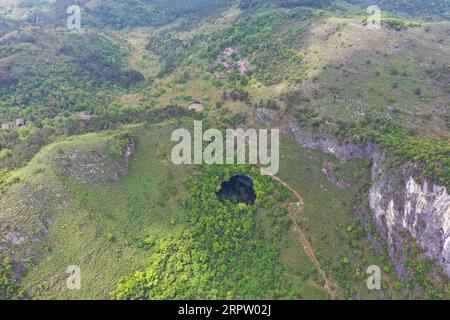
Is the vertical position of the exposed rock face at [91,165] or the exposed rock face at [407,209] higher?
the exposed rock face at [91,165]

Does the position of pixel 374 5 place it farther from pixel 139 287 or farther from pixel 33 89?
pixel 139 287

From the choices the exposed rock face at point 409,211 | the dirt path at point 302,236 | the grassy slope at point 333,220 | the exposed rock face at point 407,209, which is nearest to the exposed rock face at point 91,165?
the dirt path at point 302,236

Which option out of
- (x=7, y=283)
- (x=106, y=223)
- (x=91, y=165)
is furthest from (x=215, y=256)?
(x=7, y=283)

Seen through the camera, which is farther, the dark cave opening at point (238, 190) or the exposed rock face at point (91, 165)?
the dark cave opening at point (238, 190)

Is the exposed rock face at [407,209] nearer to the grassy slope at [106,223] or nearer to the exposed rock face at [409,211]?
the exposed rock face at [409,211]

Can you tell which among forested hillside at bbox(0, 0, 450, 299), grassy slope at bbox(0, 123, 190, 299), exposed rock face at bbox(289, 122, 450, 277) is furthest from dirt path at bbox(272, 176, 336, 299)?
grassy slope at bbox(0, 123, 190, 299)

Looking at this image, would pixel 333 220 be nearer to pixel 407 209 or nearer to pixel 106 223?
pixel 407 209
